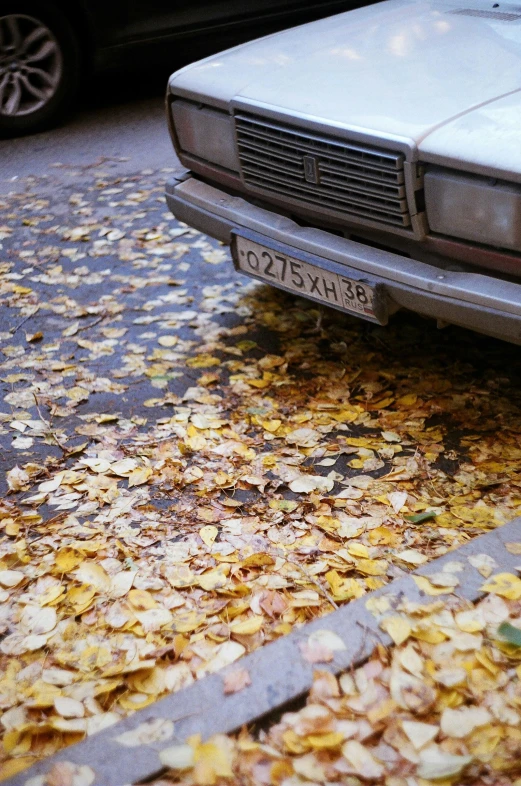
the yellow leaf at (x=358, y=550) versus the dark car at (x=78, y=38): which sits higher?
the dark car at (x=78, y=38)

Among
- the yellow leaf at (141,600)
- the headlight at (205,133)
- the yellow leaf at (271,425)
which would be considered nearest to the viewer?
the yellow leaf at (141,600)

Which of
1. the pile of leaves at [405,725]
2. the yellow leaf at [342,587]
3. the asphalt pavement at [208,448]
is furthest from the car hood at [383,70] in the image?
the pile of leaves at [405,725]

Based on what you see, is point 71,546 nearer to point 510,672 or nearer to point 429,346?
point 510,672

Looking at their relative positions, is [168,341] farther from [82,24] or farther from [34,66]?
[82,24]

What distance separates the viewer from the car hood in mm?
3025

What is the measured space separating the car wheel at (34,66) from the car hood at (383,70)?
10.1ft

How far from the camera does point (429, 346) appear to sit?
3863mm

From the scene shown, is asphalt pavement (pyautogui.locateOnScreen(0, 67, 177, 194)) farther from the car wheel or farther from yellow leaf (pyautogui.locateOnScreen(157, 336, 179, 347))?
yellow leaf (pyautogui.locateOnScreen(157, 336, 179, 347))

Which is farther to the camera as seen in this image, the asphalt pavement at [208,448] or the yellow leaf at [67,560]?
the yellow leaf at [67,560]

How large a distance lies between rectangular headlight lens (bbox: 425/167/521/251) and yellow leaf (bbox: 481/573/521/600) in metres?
1.09

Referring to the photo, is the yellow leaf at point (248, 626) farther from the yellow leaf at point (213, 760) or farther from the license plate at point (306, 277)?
the license plate at point (306, 277)

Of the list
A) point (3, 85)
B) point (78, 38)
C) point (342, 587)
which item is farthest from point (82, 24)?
point (342, 587)

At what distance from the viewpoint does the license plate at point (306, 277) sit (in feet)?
10.3

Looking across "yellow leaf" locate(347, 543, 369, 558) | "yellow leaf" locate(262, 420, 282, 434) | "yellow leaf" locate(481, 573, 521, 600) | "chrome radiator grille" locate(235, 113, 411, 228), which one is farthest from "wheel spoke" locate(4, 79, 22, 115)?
"yellow leaf" locate(481, 573, 521, 600)
